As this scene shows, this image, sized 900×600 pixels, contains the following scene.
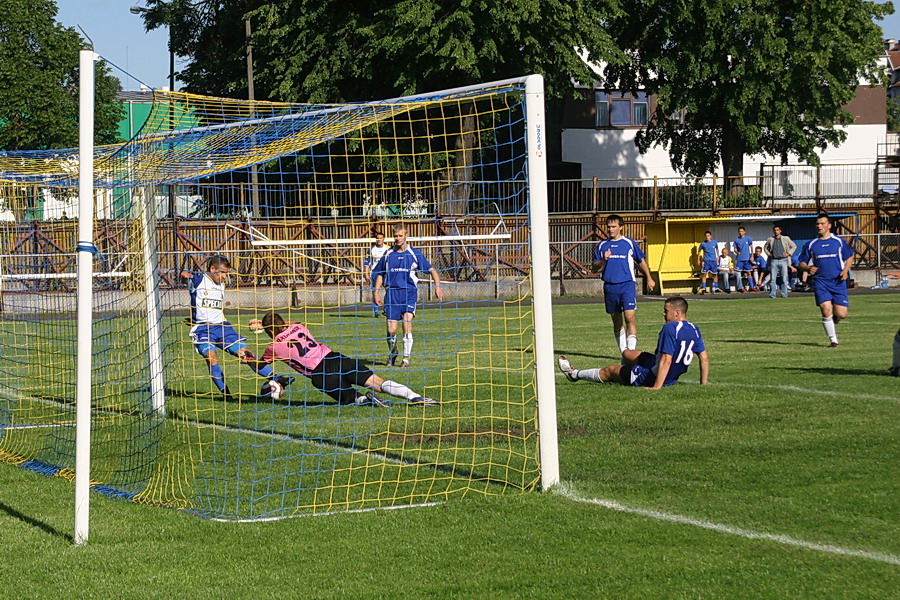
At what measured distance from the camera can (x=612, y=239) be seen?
14164 millimetres

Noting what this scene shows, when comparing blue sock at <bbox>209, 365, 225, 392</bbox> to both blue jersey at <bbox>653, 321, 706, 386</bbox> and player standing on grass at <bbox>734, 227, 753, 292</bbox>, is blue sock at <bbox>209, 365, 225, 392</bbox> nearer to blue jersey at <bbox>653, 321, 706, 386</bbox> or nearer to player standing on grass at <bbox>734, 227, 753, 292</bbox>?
blue jersey at <bbox>653, 321, 706, 386</bbox>

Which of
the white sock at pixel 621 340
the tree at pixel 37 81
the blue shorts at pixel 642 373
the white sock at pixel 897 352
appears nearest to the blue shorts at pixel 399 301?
the white sock at pixel 621 340

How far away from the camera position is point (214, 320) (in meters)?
11.9

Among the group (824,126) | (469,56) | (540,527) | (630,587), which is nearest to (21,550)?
(540,527)

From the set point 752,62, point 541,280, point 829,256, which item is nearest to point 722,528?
point 541,280

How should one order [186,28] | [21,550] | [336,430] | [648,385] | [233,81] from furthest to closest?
1. [186,28]
2. [233,81]
3. [648,385]
4. [336,430]
5. [21,550]

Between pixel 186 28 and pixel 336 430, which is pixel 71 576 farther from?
pixel 186 28

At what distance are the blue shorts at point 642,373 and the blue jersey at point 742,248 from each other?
73.5 feet

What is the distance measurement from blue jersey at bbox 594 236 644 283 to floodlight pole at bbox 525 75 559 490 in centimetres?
719

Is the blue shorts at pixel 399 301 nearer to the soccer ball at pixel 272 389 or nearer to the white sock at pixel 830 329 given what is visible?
the soccer ball at pixel 272 389

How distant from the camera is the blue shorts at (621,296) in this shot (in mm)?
13875

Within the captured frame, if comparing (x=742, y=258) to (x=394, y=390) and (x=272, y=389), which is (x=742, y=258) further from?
(x=394, y=390)

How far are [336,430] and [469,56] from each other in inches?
929

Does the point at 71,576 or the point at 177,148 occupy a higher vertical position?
the point at 177,148
